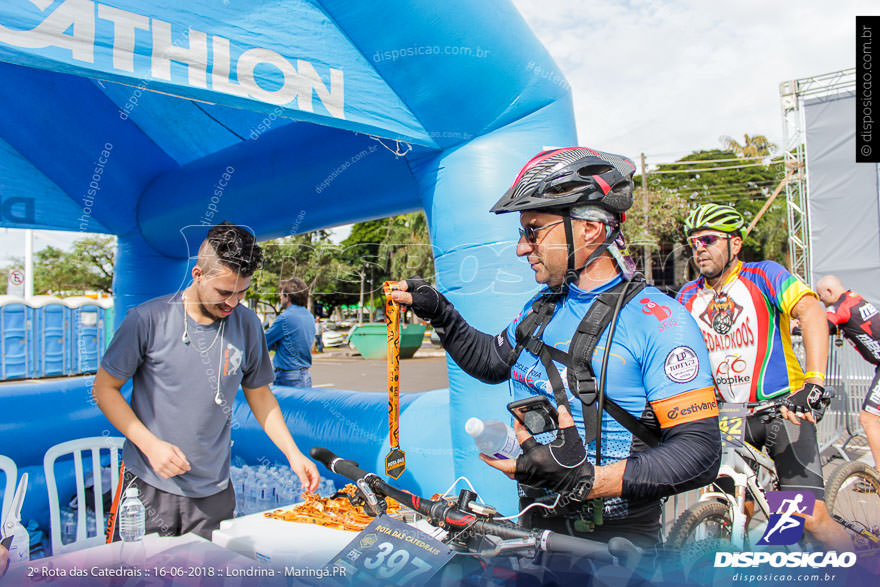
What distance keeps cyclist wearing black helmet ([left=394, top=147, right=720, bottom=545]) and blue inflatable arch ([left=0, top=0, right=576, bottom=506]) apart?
1.59 metres

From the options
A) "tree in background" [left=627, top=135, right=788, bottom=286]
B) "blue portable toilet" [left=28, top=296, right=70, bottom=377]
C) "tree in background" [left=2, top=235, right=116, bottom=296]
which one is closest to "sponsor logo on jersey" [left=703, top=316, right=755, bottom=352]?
"tree in background" [left=2, top=235, right=116, bottom=296]

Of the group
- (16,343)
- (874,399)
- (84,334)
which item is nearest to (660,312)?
(874,399)

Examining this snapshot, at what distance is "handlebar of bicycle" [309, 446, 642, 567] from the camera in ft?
3.11

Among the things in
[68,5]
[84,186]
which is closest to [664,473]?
[68,5]

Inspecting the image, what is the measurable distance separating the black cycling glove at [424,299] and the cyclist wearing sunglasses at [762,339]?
170 centimetres

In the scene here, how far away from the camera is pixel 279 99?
284 centimetres

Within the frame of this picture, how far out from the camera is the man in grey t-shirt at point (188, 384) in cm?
214

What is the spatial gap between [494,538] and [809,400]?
80.4 inches

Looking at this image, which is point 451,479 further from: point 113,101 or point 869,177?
point 869,177

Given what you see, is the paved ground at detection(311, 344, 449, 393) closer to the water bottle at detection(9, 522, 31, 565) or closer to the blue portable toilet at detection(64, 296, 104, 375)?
the blue portable toilet at detection(64, 296, 104, 375)

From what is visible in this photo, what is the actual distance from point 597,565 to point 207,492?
1.80 meters

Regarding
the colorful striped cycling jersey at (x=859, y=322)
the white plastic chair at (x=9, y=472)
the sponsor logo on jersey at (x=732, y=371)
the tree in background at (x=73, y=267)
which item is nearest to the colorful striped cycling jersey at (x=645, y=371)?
the sponsor logo on jersey at (x=732, y=371)

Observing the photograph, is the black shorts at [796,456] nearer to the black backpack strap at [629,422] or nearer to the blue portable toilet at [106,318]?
the black backpack strap at [629,422]

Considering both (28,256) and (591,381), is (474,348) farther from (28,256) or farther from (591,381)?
(28,256)
